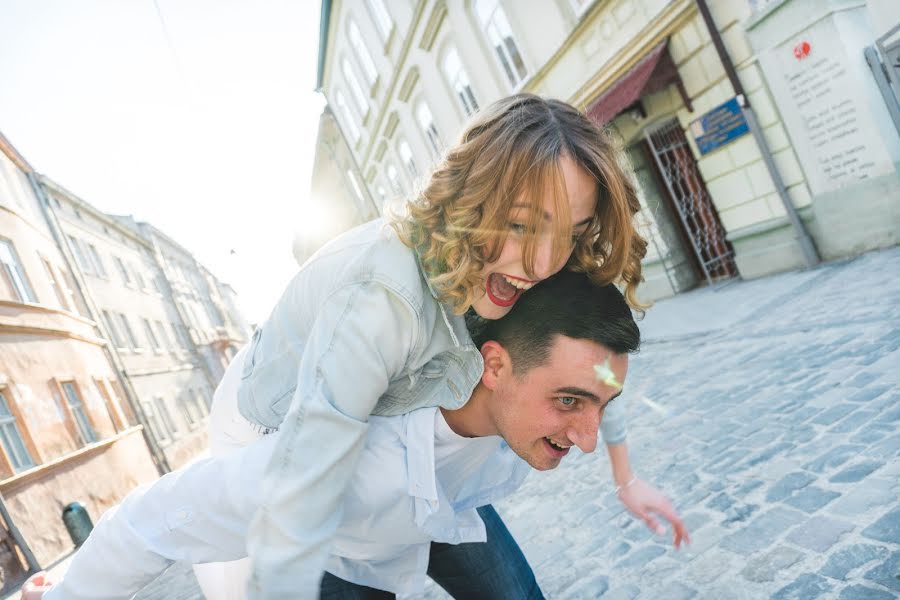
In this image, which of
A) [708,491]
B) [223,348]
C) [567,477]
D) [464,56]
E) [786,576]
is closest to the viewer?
[786,576]

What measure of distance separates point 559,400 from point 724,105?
7.91m

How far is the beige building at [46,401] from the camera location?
411 inches

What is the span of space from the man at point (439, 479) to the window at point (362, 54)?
1865 centimetres

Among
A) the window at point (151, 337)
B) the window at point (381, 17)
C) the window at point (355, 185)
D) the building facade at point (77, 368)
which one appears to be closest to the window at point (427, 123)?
the window at point (381, 17)

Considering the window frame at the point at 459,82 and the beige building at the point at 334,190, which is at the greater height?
the beige building at the point at 334,190

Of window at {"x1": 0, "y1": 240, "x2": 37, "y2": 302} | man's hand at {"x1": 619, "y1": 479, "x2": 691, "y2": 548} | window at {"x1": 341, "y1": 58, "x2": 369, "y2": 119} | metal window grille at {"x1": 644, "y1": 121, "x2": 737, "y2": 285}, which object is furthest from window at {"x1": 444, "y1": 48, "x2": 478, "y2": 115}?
man's hand at {"x1": 619, "y1": 479, "x2": 691, "y2": 548}

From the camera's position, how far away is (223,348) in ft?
112

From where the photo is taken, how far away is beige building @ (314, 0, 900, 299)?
6754 millimetres

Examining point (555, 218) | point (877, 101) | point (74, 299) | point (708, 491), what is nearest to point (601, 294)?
point (555, 218)

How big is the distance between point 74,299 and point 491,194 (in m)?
19.1

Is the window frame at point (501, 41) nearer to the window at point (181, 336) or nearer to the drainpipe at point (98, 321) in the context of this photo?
the drainpipe at point (98, 321)

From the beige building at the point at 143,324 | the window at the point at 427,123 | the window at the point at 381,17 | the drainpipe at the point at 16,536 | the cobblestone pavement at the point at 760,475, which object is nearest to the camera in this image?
the cobblestone pavement at the point at 760,475

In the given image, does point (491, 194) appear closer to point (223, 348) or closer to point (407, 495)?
point (407, 495)

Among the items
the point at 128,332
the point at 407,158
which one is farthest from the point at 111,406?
the point at 407,158
